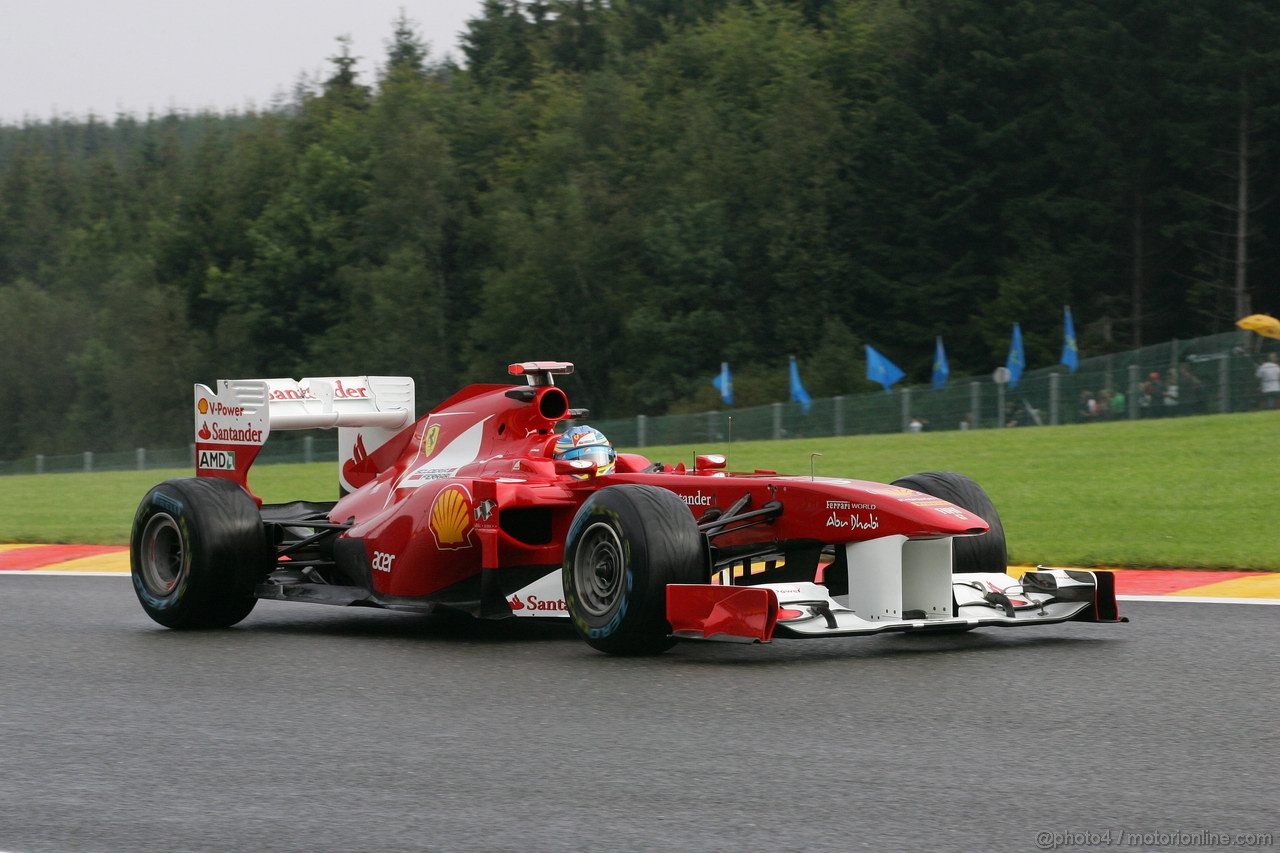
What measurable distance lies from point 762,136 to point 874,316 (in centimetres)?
1324

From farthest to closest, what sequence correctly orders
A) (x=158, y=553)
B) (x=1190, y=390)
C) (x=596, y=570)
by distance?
(x=1190, y=390) < (x=158, y=553) < (x=596, y=570)

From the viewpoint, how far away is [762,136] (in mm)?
71188

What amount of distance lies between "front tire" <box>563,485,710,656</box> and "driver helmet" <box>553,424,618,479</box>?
112 cm

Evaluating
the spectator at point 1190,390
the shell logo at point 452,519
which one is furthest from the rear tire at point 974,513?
the spectator at point 1190,390

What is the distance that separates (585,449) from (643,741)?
351cm

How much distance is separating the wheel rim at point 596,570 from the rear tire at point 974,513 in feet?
5.66

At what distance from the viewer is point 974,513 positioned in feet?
30.0

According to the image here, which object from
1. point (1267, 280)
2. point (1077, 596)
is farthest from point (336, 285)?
point (1077, 596)

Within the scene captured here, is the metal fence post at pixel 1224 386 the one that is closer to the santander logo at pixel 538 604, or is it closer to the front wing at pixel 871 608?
the front wing at pixel 871 608

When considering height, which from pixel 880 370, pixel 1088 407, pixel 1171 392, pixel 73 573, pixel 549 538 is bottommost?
pixel 73 573

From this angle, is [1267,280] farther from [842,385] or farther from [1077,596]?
[1077,596]

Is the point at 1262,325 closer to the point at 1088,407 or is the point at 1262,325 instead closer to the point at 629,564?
the point at 1088,407

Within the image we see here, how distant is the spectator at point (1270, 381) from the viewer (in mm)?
27625

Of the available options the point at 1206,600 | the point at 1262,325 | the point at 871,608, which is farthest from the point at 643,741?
the point at 1262,325
